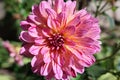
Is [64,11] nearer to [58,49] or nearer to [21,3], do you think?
[58,49]

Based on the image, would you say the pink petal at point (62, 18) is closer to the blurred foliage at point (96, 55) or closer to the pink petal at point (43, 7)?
the pink petal at point (43, 7)

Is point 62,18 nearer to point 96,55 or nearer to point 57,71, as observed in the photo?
point 57,71

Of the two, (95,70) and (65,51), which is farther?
(95,70)

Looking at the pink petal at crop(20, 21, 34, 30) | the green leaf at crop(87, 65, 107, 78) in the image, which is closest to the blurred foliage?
the green leaf at crop(87, 65, 107, 78)

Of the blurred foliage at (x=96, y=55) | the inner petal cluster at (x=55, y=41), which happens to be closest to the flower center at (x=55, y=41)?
the inner petal cluster at (x=55, y=41)

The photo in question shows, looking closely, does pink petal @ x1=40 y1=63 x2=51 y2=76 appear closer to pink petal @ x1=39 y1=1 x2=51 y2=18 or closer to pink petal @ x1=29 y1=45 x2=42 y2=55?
pink petal @ x1=29 y1=45 x2=42 y2=55

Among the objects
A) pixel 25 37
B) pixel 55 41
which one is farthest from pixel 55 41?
pixel 25 37

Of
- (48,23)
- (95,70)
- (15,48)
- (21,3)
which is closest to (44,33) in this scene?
(48,23)

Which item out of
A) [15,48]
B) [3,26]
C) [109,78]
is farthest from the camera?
[3,26]
